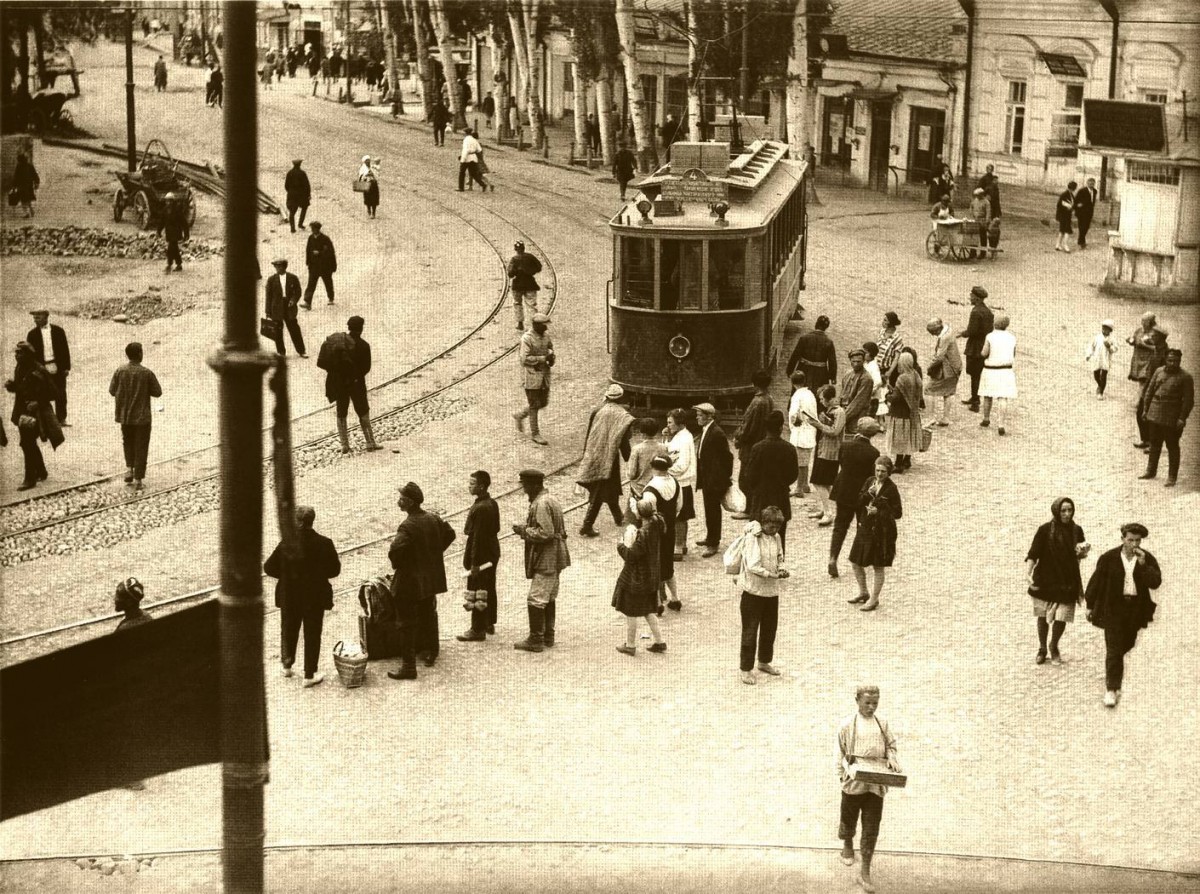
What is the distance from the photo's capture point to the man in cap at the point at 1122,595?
13.7 metres

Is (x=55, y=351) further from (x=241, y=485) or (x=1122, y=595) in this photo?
(x=241, y=485)

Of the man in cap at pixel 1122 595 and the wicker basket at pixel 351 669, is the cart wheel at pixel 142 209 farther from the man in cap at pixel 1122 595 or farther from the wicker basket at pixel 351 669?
the man in cap at pixel 1122 595

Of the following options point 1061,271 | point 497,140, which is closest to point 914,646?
point 1061,271

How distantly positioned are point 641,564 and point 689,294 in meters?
7.27

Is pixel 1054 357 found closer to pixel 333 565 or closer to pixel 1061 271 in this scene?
pixel 1061 271

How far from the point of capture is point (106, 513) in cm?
1967

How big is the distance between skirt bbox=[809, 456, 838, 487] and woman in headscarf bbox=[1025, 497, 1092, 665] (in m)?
4.09

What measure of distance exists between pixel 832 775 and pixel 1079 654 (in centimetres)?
332

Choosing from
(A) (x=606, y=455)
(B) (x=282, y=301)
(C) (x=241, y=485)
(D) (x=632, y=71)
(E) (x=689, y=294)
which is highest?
(D) (x=632, y=71)

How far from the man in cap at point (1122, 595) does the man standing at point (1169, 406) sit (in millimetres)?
5524

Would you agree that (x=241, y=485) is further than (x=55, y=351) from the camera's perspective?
No

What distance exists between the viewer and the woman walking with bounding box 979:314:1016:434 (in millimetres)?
21141

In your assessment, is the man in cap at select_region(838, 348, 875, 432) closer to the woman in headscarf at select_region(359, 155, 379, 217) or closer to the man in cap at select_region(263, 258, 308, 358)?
the man in cap at select_region(263, 258, 308, 358)

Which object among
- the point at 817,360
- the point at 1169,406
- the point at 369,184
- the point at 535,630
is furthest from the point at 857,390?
the point at 369,184
